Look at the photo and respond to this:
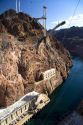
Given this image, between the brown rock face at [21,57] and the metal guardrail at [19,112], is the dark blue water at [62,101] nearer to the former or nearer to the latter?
the metal guardrail at [19,112]

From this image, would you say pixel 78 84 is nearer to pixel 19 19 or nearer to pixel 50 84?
pixel 50 84

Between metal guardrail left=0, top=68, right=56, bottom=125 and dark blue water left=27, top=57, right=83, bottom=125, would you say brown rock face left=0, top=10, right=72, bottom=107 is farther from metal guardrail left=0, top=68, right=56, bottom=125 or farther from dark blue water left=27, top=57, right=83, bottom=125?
dark blue water left=27, top=57, right=83, bottom=125

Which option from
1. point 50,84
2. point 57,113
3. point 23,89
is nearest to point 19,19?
point 50,84

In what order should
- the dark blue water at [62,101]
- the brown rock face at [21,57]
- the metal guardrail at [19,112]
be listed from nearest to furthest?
the metal guardrail at [19,112] < the dark blue water at [62,101] < the brown rock face at [21,57]

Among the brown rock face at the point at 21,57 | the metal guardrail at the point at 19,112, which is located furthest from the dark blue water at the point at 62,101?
the brown rock face at the point at 21,57

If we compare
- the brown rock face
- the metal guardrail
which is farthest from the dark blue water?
the brown rock face

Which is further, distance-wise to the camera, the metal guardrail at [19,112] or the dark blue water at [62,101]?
the dark blue water at [62,101]

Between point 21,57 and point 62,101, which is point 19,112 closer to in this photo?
point 62,101
